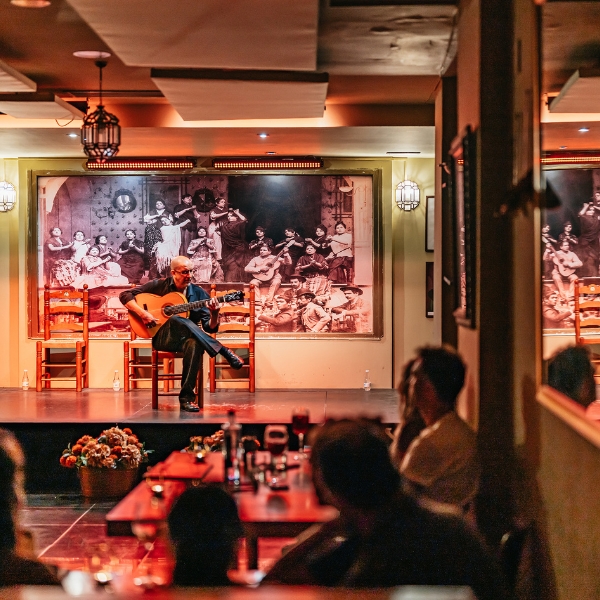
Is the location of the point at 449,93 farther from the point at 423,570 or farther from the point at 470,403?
the point at 423,570

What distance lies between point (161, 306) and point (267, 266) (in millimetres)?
1712

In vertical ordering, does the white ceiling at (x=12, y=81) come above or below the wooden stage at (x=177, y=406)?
above

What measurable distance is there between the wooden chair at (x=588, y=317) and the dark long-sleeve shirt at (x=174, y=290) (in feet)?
17.2

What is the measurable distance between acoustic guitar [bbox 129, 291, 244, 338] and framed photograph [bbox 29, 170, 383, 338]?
1365mm

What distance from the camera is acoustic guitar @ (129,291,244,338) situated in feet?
23.9

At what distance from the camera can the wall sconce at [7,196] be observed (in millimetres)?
8953

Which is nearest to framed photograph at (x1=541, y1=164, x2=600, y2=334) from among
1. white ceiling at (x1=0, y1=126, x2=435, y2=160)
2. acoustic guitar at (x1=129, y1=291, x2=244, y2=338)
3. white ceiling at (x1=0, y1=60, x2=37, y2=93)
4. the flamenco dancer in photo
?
white ceiling at (x1=0, y1=60, x2=37, y2=93)

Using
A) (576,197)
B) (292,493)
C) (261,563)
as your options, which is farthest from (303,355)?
(576,197)

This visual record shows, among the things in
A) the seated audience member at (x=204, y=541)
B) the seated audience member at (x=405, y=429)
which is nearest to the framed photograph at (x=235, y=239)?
the seated audience member at (x=405, y=429)

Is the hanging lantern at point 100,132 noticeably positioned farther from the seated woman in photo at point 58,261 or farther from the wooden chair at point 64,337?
the seated woman in photo at point 58,261

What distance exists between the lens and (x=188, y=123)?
7.11m

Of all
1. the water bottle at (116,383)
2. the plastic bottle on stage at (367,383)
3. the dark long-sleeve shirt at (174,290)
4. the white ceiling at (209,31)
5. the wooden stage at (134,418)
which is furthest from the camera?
the plastic bottle on stage at (367,383)

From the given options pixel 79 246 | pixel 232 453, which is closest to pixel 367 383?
pixel 79 246

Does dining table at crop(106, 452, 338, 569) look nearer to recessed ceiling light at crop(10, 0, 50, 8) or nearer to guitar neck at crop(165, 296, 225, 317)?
recessed ceiling light at crop(10, 0, 50, 8)
